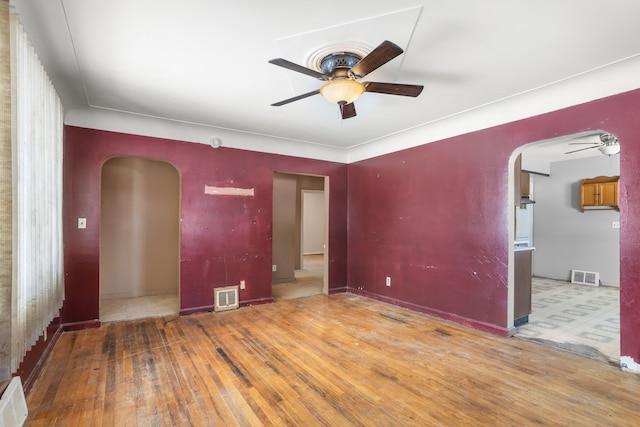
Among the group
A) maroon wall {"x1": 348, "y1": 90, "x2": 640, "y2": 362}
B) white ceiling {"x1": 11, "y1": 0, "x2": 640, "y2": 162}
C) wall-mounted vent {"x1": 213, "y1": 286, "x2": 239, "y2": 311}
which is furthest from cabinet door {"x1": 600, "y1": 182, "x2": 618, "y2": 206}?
wall-mounted vent {"x1": 213, "y1": 286, "x2": 239, "y2": 311}

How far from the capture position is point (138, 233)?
5.07 m

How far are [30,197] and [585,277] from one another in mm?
8282

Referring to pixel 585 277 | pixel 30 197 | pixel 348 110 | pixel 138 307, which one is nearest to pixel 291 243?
pixel 138 307

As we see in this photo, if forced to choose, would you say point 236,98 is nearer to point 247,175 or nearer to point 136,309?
point 247,175

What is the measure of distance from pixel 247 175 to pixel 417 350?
3172mm

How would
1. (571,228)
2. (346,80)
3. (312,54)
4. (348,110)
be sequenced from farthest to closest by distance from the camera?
(571,228)
(348,110)
(312,54)
(346,80)

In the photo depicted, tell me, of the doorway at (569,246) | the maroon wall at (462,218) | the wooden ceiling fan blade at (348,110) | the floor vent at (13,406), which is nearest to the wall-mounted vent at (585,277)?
the doorway at (569,246)

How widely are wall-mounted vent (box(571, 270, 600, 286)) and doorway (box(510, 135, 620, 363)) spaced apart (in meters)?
0.08

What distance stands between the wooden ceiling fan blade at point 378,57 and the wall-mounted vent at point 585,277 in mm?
6634

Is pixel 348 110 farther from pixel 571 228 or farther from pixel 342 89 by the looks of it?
pixel 571 228

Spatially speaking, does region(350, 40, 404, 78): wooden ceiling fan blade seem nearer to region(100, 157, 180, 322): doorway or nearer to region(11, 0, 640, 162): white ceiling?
region(11, 0, 640, 162): white ceiling

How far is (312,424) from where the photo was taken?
1.89m

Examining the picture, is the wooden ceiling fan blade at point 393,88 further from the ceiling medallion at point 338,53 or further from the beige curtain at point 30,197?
the beige curtain at point 30,197

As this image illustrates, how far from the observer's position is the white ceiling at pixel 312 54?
1.90m
